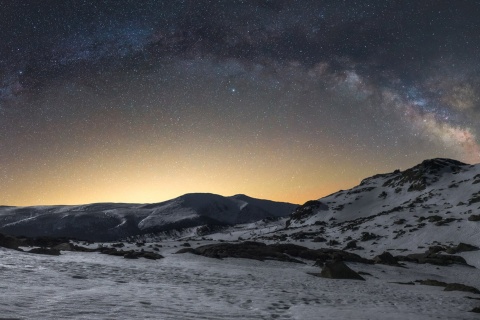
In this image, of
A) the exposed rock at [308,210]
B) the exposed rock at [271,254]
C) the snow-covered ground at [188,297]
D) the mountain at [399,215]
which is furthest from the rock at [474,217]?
the exposed rock at [308,210]

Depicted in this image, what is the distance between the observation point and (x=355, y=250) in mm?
47562

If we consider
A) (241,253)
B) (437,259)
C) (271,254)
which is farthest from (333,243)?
(241,253)

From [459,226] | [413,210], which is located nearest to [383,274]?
[459,226]

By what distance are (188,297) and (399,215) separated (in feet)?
198

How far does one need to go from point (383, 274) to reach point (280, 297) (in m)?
16.3

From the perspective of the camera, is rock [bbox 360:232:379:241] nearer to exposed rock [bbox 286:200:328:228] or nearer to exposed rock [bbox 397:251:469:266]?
exposed rock [bbox 397:251:469:266]

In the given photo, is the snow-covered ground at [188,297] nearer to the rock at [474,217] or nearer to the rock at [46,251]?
the rock at [46,251]

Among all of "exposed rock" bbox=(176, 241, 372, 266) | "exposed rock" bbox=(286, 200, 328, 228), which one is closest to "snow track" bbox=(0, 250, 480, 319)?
"exposed rock" bbox=(176, 241, 372, 266)

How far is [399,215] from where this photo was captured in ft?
206

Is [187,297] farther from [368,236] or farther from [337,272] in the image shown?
[368,236]

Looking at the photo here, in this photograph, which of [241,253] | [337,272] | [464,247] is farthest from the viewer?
[464,247]

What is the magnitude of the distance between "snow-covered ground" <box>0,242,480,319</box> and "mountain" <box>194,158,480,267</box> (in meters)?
28.0

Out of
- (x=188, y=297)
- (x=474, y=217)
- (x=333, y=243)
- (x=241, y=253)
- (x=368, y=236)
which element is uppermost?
(x=474, y=217)

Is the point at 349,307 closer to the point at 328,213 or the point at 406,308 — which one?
the point at 406,308
